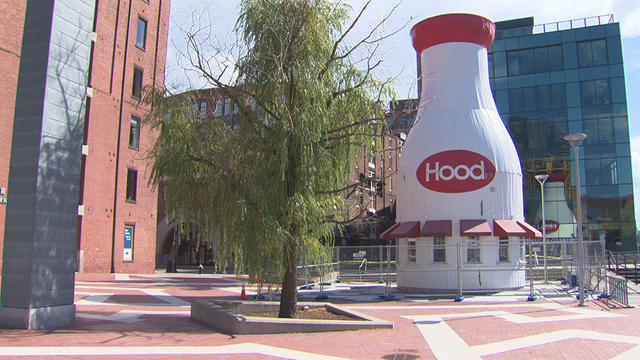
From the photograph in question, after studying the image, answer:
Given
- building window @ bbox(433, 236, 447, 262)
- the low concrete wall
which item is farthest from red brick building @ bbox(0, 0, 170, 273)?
the low concrete wall

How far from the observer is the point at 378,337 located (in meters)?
10.5

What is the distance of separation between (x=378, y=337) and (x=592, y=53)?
158ft

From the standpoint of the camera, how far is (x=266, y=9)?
11.9 metres

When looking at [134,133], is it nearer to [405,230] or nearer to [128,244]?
[128,244]

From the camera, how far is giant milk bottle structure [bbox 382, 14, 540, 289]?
20.9 meters

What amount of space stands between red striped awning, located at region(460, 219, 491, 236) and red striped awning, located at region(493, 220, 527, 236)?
38 centimetres

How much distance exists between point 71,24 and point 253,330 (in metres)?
7.87

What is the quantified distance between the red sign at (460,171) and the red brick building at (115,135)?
13.6 metres

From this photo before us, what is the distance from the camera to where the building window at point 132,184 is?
99.0ft

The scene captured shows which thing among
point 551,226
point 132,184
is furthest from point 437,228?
point 551,226

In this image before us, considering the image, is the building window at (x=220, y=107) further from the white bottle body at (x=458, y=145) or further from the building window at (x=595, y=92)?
the building window at (x=595, y=92)

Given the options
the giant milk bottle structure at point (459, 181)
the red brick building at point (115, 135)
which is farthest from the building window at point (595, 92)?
the red brick building at point (115, 135)

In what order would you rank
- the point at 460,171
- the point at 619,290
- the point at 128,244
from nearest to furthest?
1. the point at 619,290
2. the point at 460,171
3. the point at 128,244

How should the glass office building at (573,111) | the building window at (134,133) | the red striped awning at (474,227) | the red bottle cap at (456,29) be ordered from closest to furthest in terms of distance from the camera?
the red striped awning at (474,227), the red bottle cap at (456,29), the building window at (134,133), the glass office building at (573,111)
